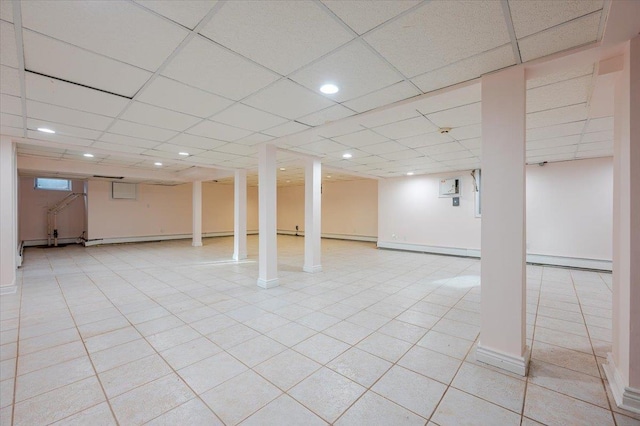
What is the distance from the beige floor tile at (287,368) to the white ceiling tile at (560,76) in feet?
11.1

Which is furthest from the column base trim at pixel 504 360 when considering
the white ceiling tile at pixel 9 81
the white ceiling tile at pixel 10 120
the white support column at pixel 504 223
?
the white ceiling tile at pixel 10 120

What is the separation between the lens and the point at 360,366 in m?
2.43

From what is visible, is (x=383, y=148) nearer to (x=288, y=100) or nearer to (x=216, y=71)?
(x=288, y=100)

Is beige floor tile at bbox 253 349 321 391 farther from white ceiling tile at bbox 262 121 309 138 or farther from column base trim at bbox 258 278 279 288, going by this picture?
white ceiling tile at bbox 262 121 309 138

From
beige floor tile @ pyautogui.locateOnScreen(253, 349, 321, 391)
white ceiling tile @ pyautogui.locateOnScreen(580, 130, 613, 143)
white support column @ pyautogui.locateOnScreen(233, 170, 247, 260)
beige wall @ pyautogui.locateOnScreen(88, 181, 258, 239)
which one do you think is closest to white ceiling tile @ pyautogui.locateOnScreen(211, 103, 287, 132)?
beige floor tile @ pyautogui.locateOnScreen(253, 349, 321, 391)

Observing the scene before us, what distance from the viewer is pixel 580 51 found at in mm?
2000

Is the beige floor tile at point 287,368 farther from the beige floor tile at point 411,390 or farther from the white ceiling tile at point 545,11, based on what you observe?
the white ceiling tile at point 545,11

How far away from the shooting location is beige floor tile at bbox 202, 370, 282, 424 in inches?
72.5

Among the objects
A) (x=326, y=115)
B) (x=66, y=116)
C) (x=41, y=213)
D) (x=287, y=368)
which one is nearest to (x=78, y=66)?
(x=66, y=116)

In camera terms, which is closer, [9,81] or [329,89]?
[9,81]

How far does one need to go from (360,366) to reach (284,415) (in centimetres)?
86

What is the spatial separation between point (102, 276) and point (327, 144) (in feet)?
18.3

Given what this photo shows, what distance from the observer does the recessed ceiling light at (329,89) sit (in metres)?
2.60

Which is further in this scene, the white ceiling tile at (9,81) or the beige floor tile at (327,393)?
the white ceiling tile at (9,81)
